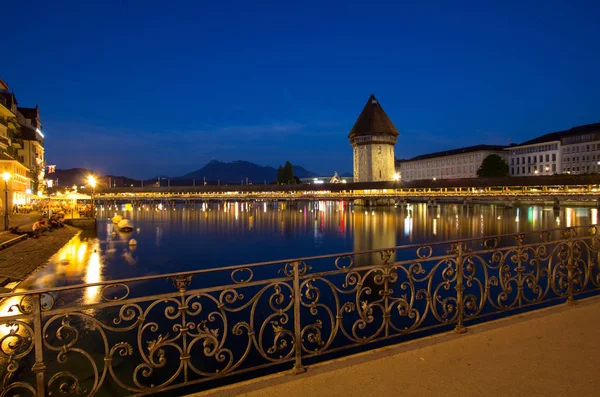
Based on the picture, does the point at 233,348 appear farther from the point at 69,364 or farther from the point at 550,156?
the point at 550,156

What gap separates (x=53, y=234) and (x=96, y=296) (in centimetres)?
1328

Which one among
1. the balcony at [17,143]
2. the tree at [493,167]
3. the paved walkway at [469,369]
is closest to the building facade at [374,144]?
the tree at [493,167]

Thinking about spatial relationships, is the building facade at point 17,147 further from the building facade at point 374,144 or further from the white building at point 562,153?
the white building at point 562,153

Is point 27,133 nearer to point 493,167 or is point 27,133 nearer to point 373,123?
point 373,123

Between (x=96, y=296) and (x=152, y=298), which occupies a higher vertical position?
(x=152, y=298)

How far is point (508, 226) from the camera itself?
99.5 feet

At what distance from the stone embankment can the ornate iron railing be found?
Answer: 9.97 feet

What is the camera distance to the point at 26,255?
15.6m

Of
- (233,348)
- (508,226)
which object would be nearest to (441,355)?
(233,348)

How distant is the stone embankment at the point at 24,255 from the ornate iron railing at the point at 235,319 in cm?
304

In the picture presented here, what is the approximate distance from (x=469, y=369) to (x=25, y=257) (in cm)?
1708

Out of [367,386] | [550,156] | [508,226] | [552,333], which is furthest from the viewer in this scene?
[550,156]

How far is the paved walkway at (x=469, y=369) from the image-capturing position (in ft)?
9.61

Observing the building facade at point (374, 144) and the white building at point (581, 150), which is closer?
the white building at point (581, 150)
